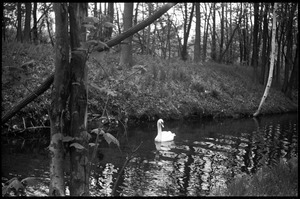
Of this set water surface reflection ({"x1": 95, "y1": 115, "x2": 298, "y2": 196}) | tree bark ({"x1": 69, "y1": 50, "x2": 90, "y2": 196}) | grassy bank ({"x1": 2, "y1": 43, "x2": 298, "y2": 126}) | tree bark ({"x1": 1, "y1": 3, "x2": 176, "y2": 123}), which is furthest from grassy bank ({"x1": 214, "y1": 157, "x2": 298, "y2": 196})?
grassy bank ({"x1": 2, "y1": 43, "x2": 298, "y2": 126})

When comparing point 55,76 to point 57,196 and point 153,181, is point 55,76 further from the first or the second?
point 153,181

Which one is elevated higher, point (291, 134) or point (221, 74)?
point (221, 74)

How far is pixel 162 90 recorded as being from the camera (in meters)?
20.5

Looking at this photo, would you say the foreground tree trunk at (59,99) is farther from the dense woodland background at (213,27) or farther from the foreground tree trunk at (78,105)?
the dense woodland background at (213,27)

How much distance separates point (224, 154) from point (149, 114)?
24.4 ft

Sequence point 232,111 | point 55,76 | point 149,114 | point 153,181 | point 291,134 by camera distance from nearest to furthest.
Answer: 1. point 55,76
2. point 153,181
3. point 291,134
4. point 149,114
5. point 232,111

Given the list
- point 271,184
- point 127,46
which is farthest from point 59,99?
point 127,46

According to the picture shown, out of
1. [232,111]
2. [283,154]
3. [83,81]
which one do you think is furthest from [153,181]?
[232,111]

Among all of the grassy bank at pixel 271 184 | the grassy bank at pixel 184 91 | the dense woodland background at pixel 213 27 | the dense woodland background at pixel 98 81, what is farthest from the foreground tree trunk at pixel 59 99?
the dense woodland background at pixel 213 27

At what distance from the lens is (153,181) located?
26.3 feet

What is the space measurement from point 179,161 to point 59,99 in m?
7.18

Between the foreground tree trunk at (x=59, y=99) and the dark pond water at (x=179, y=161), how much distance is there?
936 mm

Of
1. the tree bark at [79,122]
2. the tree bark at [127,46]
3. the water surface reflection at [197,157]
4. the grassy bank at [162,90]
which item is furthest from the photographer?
the tree bark at [127,46]

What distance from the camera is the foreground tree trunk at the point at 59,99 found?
334 cm
